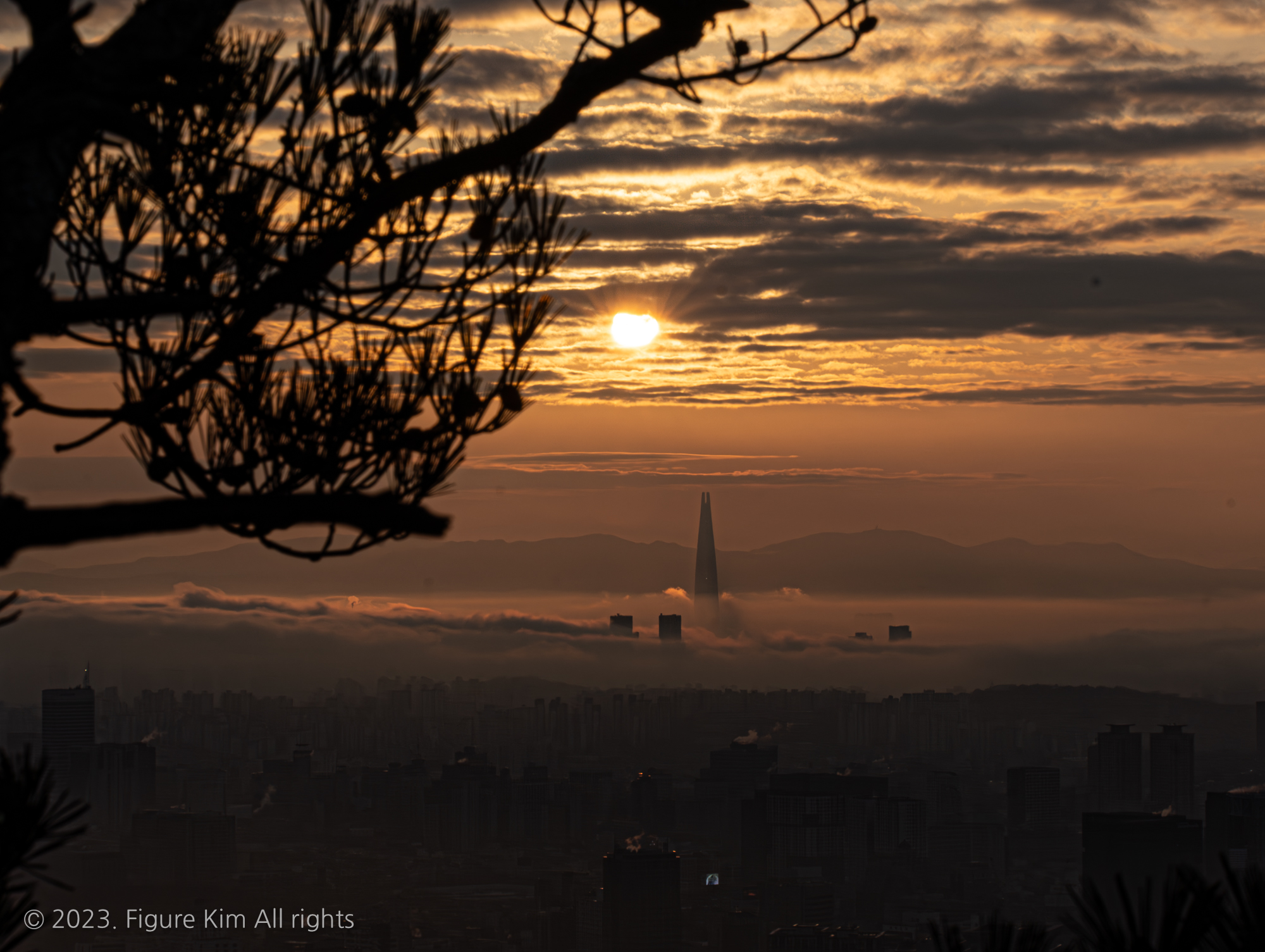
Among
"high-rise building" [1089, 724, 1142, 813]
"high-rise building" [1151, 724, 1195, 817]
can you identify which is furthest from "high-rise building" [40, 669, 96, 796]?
"high-rise building" [1151, 724, 1195, 817]

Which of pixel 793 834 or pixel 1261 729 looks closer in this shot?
pixel 793 834

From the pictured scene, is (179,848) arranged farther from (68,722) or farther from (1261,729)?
(1261,729)

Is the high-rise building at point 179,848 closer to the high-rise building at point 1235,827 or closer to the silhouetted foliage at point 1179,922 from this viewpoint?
the high-rise building at point 1235,827

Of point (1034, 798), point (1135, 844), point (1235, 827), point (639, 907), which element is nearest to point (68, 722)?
point (639, 907)

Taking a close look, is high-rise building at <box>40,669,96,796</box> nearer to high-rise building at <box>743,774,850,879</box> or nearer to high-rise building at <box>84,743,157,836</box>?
high-rise building at <box>84,743,157,836</box>

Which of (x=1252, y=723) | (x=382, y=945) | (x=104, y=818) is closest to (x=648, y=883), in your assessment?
(x=382, y=945)

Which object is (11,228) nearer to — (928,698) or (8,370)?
(8,370)
